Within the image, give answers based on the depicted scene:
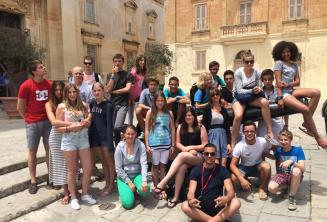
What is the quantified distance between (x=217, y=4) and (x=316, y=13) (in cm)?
671

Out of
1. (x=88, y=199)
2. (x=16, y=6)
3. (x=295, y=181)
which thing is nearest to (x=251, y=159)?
(x=295, y=181)

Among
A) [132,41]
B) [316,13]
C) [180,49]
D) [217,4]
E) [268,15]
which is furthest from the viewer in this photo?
[132,41]

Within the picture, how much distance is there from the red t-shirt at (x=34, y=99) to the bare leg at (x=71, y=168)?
2.56 feet

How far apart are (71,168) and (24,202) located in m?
0.82

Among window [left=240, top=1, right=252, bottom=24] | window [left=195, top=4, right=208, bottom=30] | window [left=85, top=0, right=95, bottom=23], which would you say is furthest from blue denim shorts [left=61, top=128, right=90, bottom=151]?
window [left=195, top=4, right=208, bottom=30]

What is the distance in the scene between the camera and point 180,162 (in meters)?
4.75

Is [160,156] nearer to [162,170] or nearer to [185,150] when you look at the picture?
[162,170]

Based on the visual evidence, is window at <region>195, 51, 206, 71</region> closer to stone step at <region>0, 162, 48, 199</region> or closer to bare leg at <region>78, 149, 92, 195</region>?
stone step at <region>0, 162, 48, 199</region>

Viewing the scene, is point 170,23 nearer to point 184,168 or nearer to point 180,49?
point 180,49

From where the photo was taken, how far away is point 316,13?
20.3m

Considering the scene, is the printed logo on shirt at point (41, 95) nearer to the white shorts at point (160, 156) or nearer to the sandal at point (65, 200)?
the sandal at point (65, 200)

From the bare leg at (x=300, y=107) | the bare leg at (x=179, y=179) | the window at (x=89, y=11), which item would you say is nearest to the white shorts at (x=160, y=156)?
the bare leg at (x=179, y=179)

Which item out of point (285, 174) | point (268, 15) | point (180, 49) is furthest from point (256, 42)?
point (285, 174)

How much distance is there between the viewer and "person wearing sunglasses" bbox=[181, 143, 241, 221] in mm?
3867
